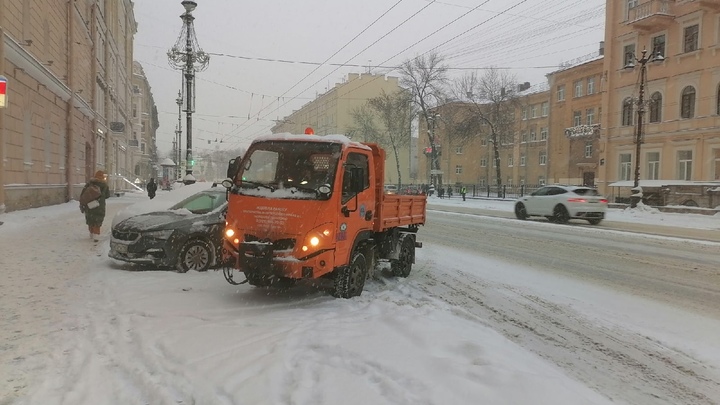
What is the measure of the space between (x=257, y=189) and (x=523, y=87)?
71.6 m

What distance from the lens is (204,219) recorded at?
8703mm

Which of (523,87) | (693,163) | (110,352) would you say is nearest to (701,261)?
(110,352)

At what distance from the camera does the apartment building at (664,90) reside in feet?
95.1

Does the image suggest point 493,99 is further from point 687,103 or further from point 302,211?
point 302,211

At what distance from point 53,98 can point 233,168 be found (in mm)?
19137

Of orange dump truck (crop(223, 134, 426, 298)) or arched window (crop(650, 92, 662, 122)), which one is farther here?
arched window (crop(650, 92, 662, 122))

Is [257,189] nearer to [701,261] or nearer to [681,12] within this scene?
[701,261]

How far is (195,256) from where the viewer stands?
340 inches

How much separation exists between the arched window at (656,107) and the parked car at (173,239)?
1282 inches

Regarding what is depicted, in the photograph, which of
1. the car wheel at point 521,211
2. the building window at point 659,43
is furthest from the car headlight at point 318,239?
the building window at point 659,43

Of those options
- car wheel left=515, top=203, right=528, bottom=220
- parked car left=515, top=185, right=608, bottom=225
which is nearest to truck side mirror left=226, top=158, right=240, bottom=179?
parked car left=515, top=185, right=608, bottom=225

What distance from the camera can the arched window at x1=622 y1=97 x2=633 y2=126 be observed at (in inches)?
1352

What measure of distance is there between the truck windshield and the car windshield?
98.9 inches

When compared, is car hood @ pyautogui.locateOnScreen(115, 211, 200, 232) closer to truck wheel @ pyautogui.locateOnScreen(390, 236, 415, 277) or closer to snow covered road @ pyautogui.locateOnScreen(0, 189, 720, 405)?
snow covered road @ pyautogui.locateOnScreen(0, 189, 720, 405)
